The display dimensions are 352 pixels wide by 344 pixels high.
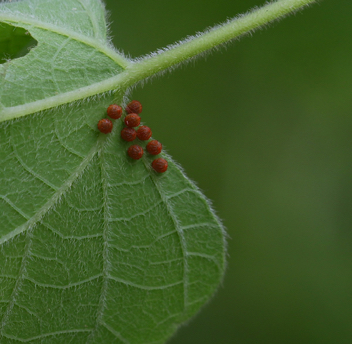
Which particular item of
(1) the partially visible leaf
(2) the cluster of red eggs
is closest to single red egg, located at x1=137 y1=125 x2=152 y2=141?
(2) the cluster of red eggs

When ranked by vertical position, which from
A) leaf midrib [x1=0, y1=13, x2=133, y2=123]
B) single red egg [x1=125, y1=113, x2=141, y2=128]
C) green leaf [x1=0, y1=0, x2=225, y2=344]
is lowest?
green leaf [x1=0, y1=0, x2=225, y2=344]

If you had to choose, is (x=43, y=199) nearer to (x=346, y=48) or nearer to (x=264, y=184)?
(x=264, y=184)

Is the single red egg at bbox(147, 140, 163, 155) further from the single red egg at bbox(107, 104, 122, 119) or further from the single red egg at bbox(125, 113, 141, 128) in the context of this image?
the single red egg at bbox(107, 104, 122, 119)

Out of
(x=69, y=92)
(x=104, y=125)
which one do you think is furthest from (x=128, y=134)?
(x=69, y=92)

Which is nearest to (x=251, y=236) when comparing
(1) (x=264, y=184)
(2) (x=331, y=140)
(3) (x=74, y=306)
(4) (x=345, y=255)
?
(1) (x=264, y=184)

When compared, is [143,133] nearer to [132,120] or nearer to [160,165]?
[132,120]

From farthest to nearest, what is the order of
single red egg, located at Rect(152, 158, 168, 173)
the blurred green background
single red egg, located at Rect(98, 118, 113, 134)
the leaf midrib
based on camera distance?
the blurred green background < single red egg, located at Rect(152, 158, 168, 173) < single red egg, located at Rect(98, 118, 113, 134) < the leaf midrib

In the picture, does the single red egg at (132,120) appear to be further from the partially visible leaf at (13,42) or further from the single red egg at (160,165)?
the partially visible leaf at (13,42)
